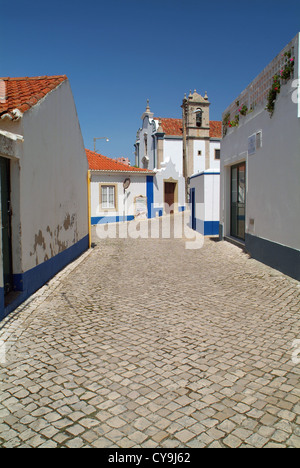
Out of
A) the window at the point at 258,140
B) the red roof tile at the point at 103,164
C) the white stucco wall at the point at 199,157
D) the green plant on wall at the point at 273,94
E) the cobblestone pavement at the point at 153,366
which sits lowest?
the cobblestone pavement at the point at 153,366

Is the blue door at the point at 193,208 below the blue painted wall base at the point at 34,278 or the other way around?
the other way around

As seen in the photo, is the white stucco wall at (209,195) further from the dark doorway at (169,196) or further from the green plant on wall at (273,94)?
the dark doorway at (169,196)

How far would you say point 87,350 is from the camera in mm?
3926

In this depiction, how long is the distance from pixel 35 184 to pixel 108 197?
15.1m

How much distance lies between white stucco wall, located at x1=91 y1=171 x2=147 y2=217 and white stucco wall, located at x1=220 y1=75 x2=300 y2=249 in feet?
38.4

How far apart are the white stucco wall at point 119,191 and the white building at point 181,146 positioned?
4613mm

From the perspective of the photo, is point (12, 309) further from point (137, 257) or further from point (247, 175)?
point (247, 175)

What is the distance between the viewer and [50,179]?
727cm

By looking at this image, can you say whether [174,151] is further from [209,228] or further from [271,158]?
[271,158]

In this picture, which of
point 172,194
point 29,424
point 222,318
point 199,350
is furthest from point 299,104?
point 172,194

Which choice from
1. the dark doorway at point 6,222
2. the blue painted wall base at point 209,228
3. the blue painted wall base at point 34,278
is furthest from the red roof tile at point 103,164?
the dark doorway at point 6,222

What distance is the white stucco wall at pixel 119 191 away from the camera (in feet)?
68.3

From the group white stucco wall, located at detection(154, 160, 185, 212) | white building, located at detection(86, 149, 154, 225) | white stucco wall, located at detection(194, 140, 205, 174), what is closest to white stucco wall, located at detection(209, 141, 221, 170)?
white stucco wall, located at detection(194, 140, 205, 174)

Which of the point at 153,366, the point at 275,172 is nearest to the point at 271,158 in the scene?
the point at 275,172
